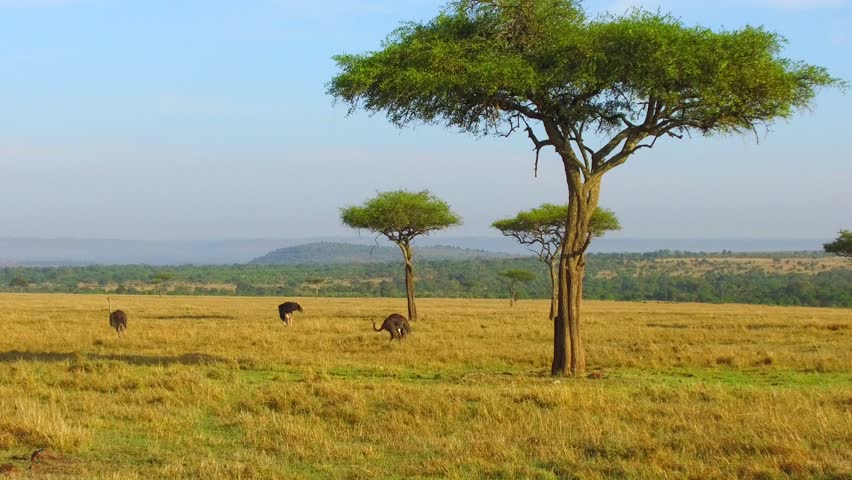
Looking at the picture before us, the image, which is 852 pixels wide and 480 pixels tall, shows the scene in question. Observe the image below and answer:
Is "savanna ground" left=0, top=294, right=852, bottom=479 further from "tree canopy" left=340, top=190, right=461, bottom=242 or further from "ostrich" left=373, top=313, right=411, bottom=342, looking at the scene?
"tree canopy" left=340, top=190, right=461, bottom=242

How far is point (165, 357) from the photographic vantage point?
66.9ft

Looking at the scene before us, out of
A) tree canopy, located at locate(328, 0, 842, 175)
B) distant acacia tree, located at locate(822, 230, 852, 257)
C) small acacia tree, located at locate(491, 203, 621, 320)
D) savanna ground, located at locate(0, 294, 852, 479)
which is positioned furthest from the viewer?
distant acacia tree, located at locate(822, 230, 852, 257)

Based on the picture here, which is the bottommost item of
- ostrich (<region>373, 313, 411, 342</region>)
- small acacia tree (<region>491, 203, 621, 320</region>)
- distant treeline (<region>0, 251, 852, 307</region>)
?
distant treeline (<region>0, 251, 852, 307</region>)

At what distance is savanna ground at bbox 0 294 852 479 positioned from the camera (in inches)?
351

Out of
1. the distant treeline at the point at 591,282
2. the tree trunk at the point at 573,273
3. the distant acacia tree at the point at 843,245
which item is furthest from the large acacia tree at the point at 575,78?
the distant treeline at the point at 591,282

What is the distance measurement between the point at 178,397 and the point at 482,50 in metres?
9.32

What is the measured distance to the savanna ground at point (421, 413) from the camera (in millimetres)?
8914

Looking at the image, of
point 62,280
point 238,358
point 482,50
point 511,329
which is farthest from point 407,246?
point 62,280

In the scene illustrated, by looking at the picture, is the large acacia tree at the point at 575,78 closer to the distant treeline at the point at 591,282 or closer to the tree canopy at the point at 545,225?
the tree canopy at the point at 545,225

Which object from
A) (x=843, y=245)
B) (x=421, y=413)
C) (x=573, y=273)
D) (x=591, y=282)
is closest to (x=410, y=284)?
(x=573, y=273)

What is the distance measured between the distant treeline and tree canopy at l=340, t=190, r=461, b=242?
55.8 meters

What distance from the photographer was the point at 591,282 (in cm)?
13388

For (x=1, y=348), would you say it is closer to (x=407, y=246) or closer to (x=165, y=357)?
(x=165, y=357)

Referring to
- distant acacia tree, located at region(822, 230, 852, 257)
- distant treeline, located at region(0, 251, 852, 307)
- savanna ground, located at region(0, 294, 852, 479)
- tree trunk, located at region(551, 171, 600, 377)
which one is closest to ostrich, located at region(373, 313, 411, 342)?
savanna ground, located at region(0, 294, 852, 479)
